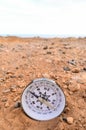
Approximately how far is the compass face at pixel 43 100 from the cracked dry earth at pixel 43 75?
0.31 ft

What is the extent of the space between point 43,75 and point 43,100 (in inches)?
32.7

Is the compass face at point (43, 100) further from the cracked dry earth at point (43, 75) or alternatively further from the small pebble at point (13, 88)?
the small pebble at point (13, 88)

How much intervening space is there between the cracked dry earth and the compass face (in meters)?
0.09

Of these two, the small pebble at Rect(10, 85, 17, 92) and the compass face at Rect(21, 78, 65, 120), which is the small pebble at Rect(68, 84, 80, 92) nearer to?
the compass face at Rect(21, 78, 65, 120)

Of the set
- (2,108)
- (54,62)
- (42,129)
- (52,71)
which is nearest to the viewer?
(42,129)

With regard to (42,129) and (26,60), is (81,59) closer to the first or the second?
(26,60)

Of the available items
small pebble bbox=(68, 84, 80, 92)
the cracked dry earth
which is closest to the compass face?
the cracked dry earth

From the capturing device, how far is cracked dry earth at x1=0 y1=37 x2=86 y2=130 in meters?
3.89

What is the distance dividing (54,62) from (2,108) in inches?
61.4

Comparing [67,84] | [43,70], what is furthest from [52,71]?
[67,84]

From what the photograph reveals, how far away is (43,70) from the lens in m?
4.93

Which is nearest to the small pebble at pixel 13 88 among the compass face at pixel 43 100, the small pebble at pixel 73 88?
the compass face at pixel 43 100

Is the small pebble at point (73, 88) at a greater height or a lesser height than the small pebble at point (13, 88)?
greater

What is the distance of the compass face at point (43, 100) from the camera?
3.94 meters
